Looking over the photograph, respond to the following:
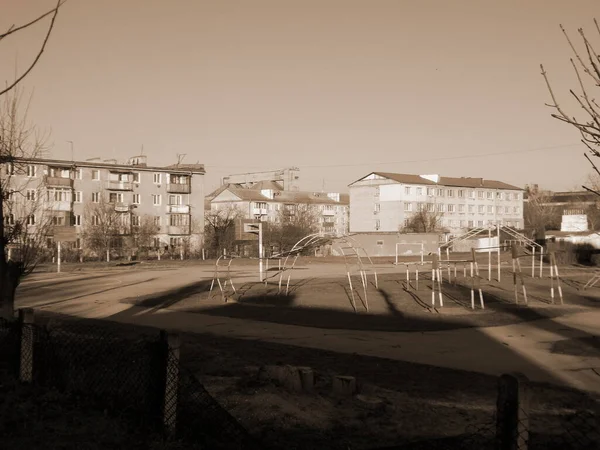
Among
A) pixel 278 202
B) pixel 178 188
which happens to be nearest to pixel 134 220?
pixel 178 188

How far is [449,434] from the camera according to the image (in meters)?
8.53

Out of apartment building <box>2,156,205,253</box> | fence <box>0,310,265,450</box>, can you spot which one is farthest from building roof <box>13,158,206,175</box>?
fence <box>0,310,265,450</box>

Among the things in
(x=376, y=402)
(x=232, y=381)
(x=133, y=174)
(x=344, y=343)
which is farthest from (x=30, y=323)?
(x=133, y=174)

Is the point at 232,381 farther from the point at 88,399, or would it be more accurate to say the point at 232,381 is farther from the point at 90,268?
the point at 90,268

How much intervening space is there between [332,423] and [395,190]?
310 feet

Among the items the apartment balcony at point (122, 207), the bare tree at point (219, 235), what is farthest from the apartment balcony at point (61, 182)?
the bare tree at point (219, 235)

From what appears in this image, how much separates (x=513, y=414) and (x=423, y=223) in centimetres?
9077

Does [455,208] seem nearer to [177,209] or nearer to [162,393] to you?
[177,209]

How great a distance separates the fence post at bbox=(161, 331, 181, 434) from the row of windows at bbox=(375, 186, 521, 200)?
96.6 m

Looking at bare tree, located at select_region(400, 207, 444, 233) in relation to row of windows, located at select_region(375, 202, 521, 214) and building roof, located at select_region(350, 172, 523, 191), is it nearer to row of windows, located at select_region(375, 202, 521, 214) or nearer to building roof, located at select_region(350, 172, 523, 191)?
row of windows, located at select_region(375, 202, 521, 214)

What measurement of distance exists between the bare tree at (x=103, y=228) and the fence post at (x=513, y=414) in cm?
6528

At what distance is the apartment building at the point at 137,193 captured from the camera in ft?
245

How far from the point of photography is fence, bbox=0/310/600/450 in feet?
18.0

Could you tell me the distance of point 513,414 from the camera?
4.47 m
